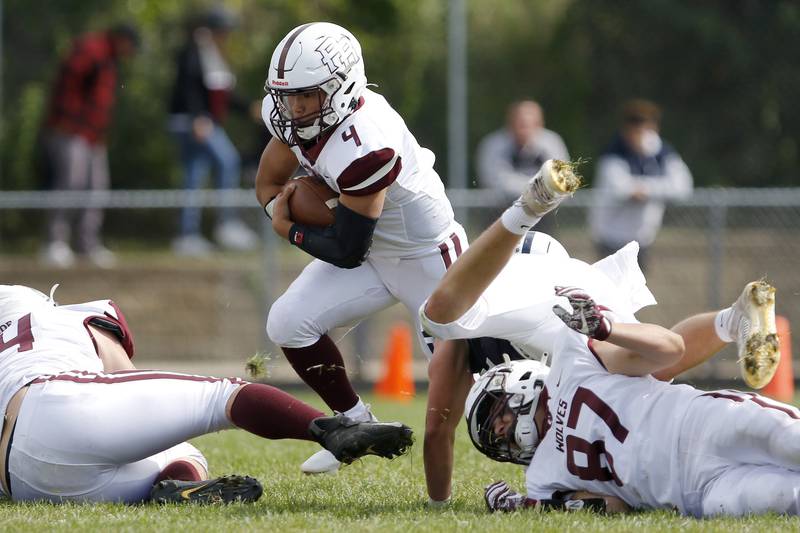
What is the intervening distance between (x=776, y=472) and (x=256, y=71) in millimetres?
12291

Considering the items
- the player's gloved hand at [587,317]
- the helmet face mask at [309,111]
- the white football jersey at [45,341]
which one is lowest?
Result: the white football jersey at [45,341]


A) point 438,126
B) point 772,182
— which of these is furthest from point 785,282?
point 438,126

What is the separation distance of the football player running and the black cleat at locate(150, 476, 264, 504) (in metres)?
0.85

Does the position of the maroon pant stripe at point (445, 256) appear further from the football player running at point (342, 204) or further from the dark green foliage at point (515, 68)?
the dark green foliage at point (515, 68)

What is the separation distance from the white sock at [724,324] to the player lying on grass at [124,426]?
111cm

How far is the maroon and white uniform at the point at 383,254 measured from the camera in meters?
5.49

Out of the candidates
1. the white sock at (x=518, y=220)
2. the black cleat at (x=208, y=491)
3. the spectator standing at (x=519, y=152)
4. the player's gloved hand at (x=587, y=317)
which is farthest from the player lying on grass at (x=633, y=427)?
the spectator standing at (x=519, y=152)

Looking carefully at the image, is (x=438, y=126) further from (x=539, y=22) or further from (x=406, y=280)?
(x=406, y=280)

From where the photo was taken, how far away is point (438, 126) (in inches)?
578

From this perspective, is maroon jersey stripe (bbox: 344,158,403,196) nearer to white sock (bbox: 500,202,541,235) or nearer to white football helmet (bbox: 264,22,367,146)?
white football helmet (bbox: 264,22,367,146)

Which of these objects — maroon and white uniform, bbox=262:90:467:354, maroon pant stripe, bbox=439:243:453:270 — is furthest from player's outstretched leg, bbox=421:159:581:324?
maroon pant stripe, bbox=439:243:453:270

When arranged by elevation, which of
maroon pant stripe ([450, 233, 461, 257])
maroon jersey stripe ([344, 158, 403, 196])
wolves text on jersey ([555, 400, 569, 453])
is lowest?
wolves text on jersey ([555, 400, 569, 453])

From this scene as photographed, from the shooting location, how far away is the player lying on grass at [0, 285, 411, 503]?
4.56m

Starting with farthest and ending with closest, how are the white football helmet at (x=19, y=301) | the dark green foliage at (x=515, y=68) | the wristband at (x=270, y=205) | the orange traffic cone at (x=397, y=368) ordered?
1. the dark green foliage at (x=515, y=68)
2. the orange traffic cone at (x=397, y=368)
3. the wristband at (x=270, y=205)
4. the white football helmet at (x=19, y=301)
